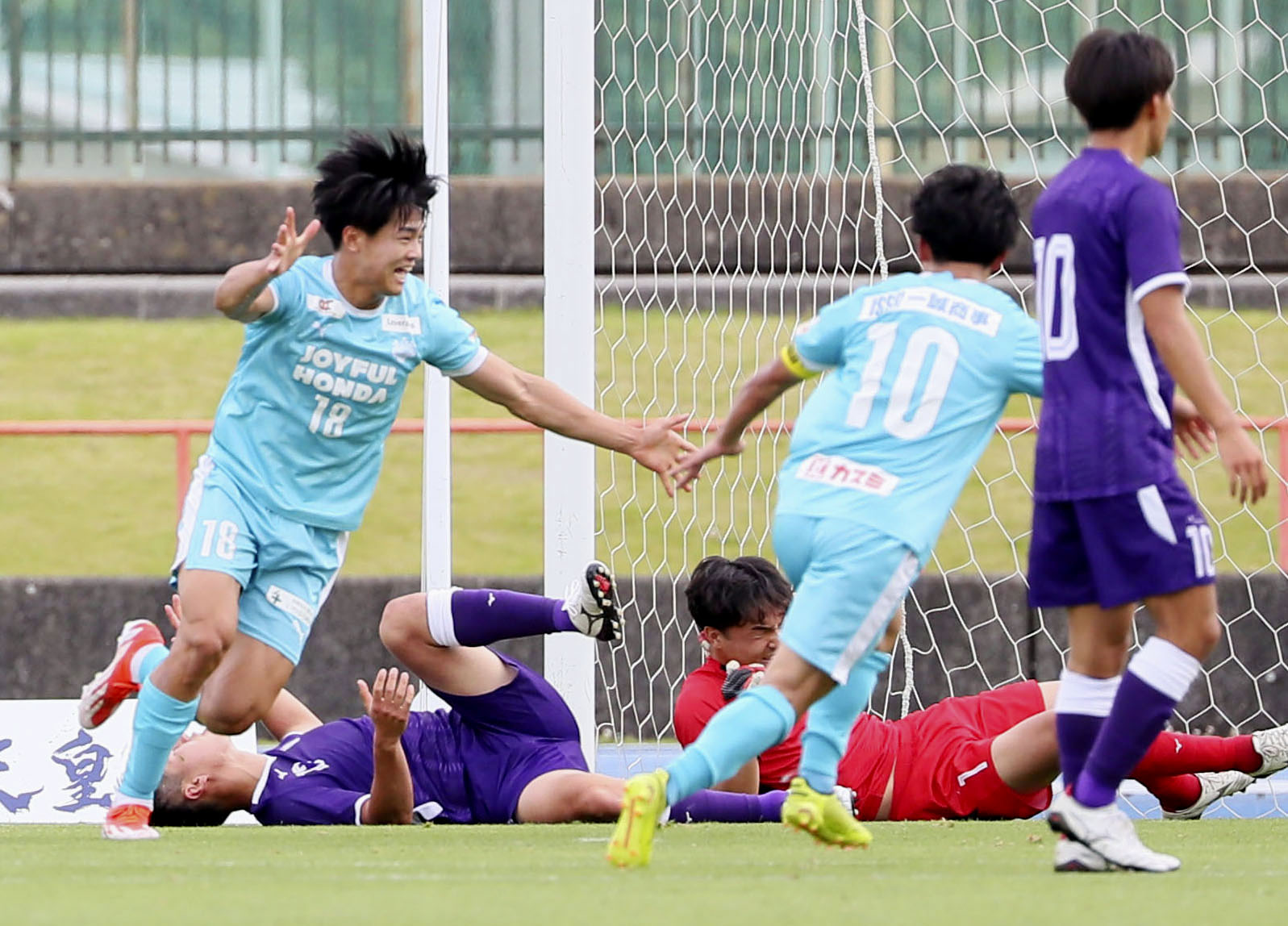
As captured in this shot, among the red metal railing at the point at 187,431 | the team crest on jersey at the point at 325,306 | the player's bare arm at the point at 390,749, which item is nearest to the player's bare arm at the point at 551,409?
the team crest on jersey at the point at 325,306

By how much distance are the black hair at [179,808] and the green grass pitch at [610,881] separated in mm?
536

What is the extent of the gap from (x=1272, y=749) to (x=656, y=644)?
3.56 m

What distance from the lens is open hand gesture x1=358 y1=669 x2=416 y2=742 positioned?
5.30 m

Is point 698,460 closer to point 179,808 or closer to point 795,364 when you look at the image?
point 795,364

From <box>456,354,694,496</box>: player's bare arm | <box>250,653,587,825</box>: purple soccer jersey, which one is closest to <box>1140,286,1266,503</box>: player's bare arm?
<box>456,354,694,496</box>: player's bare arm

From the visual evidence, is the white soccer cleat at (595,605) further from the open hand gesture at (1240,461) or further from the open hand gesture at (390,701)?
the open hand gesture at (1240,461)

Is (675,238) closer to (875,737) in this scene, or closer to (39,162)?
(875,737)

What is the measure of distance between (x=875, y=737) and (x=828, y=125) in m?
3.15

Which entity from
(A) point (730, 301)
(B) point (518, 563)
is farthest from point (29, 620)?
(A) point (730, 301)

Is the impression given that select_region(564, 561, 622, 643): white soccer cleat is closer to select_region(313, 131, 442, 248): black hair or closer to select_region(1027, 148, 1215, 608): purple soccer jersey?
select_region(313, 131, 442, 248): black hair

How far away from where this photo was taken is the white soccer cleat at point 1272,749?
5719mm

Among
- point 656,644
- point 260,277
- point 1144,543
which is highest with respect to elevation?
point 260,277

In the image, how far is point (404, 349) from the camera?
534cm

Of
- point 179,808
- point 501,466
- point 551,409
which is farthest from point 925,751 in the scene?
point 501,466
